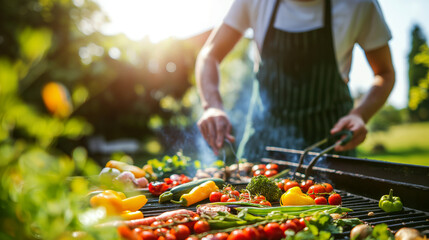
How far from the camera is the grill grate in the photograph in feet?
6.27

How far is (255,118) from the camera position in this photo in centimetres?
429

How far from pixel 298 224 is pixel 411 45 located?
37166 mm

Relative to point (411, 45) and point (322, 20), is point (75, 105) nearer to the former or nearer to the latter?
point (322, 20)

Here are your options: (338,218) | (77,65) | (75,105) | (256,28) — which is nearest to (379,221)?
(338,218)

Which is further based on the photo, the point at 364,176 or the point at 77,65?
the point at 77,65

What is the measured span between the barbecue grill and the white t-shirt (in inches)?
67.4

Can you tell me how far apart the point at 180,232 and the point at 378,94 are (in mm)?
3186

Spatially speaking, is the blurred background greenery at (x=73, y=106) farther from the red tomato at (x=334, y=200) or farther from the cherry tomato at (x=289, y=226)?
the red tomato at (x=334, y=200)

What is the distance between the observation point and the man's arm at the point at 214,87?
10.5ft

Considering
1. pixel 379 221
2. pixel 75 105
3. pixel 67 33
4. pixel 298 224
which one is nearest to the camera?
pixel 75 105

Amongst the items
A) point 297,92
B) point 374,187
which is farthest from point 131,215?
point 297,92

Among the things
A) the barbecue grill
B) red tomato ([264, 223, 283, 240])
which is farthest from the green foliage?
red tomato ([264, 223, 283, 240])

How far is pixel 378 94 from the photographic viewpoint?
3791 mm

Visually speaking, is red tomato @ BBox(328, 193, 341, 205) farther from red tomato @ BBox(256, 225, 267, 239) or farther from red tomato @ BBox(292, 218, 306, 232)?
red tomato @ BBox(256, 225, 267, 239)
